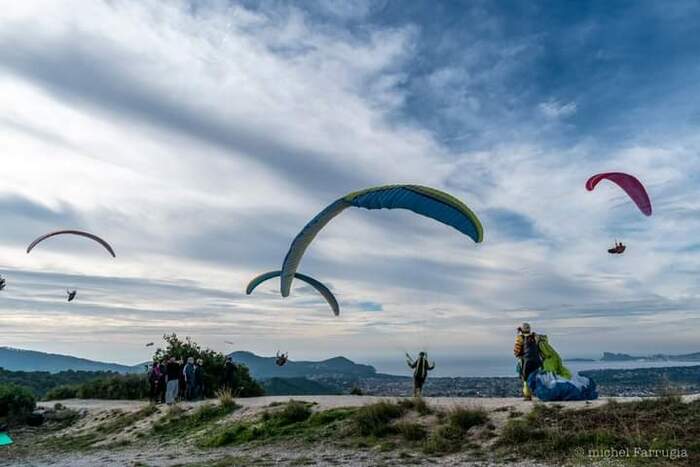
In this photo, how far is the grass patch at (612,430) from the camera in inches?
324

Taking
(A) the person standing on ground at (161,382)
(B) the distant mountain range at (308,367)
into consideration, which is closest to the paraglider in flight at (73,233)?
(A) the person standing on ground at (161,382)

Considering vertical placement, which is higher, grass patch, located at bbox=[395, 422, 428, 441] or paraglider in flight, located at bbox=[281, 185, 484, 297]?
paraglider in flight, located at bbox=[281, 185, 484, 297]

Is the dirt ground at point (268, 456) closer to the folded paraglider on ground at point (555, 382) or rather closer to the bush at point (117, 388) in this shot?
the folded paraglider on ground at point (555, 382)

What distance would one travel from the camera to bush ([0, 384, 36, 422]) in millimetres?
19688

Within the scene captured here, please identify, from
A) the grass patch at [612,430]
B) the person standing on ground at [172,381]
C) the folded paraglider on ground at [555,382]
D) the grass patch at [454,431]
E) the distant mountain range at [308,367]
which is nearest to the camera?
the grass patch at [612,430]

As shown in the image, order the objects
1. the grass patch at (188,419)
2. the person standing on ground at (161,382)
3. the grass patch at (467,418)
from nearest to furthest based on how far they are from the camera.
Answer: the grass patch at (467,418) → the grass patch at (188,419) → the person standing on ground at (161,382)

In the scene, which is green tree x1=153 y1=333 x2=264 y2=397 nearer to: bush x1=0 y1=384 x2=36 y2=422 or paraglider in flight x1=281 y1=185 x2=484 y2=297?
bush x1=0 y1=384 x2=36 y2=422

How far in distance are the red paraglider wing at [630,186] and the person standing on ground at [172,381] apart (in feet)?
49.1

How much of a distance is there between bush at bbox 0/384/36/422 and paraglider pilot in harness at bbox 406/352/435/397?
48.3 feet

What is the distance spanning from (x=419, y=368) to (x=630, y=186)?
286 inches

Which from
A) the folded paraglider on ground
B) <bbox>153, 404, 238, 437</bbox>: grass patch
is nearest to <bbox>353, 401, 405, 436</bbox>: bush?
the folded paraglider on ground

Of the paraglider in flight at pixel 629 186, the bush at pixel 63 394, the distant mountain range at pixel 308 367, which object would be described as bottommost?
the bush at pixel 63 394

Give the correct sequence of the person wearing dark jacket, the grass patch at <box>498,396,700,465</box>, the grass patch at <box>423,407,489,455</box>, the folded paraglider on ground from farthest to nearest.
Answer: the person wearing dark jacket < the folded paraglider on ground < the grass patch at <box>423,407,489,455</box> < the grass patch at <box>498,396,700,465</box>

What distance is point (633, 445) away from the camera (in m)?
8.41
